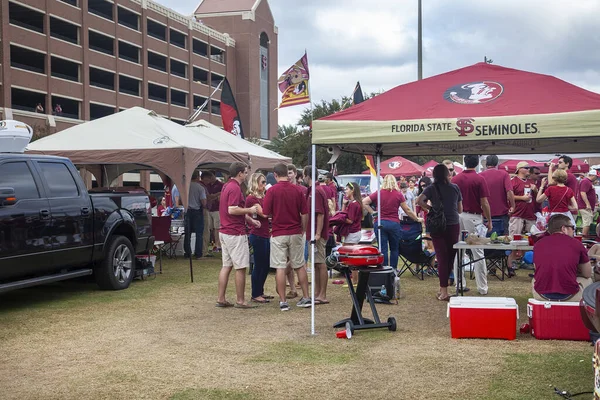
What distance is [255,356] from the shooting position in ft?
22.3

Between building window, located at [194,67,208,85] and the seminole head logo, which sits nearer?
the seminole head logo

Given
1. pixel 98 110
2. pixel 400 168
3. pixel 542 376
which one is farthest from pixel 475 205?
pixel 98 110

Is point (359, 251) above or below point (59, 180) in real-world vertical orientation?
below

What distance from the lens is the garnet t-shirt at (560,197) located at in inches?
459

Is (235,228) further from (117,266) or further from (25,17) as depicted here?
(25,17)

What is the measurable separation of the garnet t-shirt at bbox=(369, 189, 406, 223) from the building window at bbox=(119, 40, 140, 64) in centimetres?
5210

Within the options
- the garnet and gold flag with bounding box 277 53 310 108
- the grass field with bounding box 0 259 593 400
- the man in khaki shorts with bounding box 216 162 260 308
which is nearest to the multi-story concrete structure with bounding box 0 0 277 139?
the garnet and gold flag with bounding box 277 53 310 108

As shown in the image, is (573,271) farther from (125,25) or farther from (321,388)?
(125,25)

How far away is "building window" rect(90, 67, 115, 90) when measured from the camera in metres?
56.7

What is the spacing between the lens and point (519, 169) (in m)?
13.6

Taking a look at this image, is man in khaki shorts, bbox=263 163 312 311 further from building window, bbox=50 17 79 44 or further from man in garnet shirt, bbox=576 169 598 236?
building window, bbox=50 17 79 44

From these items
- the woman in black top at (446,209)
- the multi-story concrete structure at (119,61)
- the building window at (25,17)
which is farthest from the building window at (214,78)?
the woman in black top at (446,209)

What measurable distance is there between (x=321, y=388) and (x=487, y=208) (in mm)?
5452

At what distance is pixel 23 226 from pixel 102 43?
51.6 meters
